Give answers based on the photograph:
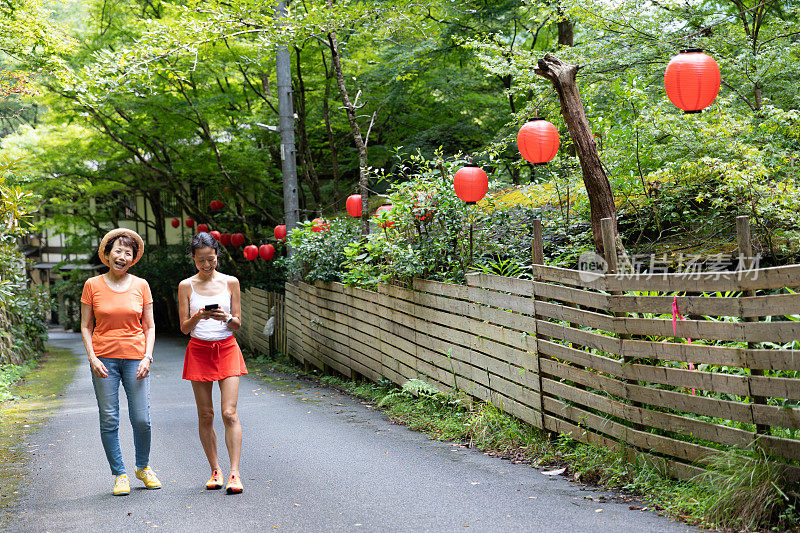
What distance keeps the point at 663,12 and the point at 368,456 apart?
24.5 ft

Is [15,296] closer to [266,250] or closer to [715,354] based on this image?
[266,250]

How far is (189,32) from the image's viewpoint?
460 inches

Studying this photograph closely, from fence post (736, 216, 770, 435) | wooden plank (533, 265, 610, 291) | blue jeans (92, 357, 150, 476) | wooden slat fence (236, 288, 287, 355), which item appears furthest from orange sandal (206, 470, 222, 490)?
wooden slat fence (236, 288, 287, 355)

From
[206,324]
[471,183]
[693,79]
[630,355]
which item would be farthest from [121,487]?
[693,79]

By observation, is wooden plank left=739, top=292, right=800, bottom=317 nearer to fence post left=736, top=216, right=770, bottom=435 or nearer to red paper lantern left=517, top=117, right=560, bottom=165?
fence post left=736, top=216, right=770, bottom=435

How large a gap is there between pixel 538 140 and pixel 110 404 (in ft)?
14.8

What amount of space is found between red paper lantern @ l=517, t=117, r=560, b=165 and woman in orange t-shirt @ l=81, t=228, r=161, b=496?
388 cm

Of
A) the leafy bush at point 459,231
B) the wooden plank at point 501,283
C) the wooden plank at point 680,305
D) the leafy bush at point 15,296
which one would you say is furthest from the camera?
the leafy bush at point 15,296

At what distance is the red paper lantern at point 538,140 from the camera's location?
23.5ft

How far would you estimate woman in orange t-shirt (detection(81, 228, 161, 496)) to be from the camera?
5133 millimetres

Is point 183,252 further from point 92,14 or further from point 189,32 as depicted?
point 189,32

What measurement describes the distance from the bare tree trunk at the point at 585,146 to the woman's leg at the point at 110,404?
403 cm

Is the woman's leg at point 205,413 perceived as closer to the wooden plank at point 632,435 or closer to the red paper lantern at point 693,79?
the wooden plank at point 632,435

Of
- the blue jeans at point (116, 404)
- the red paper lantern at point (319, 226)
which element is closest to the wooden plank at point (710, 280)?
the blue jeans at point (116, 404)
